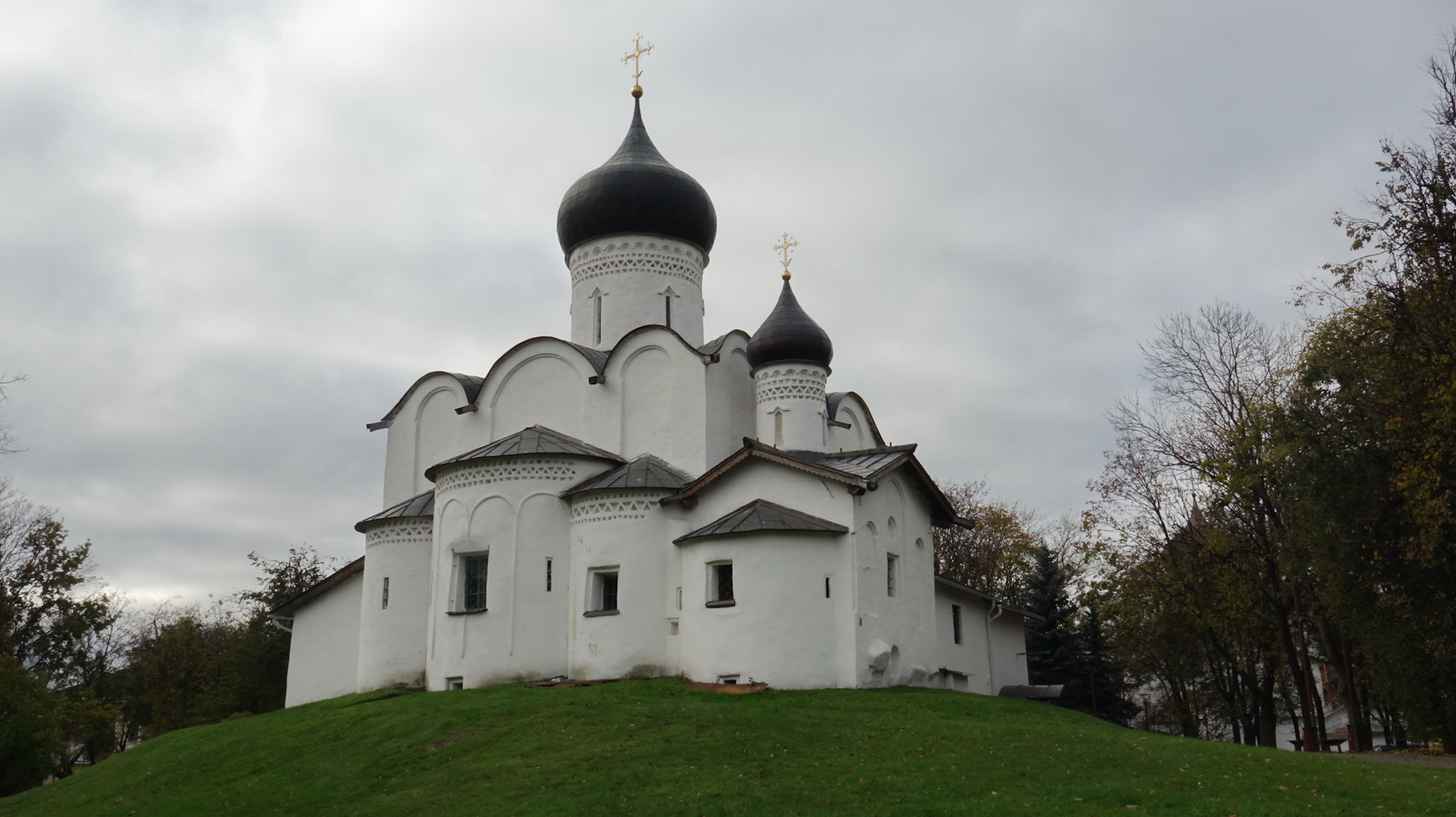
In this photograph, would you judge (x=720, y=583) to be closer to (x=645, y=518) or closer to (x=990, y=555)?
(x=645, y=518)

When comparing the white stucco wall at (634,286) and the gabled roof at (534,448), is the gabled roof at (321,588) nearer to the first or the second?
the gabled roof at (534,448)

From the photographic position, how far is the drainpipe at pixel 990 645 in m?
23.4

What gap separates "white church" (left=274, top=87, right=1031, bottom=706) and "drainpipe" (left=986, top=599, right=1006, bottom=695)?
3.1 inches

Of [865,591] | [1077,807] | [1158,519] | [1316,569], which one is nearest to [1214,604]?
[1158,519]

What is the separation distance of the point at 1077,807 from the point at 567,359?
47.8ft

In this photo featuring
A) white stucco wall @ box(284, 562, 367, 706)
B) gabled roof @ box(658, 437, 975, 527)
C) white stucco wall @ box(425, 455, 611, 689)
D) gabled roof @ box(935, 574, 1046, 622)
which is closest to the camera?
gabled roof @ box(658, 437, 975, 527)

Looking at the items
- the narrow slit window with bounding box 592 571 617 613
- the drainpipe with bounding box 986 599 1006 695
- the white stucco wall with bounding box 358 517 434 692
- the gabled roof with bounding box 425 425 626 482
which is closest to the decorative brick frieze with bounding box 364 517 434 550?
the white stucco wall with bounding box 358 517 434 692

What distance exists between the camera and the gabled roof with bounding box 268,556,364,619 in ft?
74.6

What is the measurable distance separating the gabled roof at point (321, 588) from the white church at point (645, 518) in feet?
0.18

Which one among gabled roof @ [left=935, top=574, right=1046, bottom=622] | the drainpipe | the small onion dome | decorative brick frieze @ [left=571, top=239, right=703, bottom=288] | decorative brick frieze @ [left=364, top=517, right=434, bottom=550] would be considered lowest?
the drainpipe

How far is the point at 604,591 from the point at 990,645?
9.06 metres

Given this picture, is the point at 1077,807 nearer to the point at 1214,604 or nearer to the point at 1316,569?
the point at 1316,569

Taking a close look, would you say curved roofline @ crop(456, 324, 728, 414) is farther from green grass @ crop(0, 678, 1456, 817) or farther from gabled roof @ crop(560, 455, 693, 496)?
green grass @ crop(0, 678, 1456, 817)

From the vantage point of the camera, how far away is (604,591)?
63.0 feet
